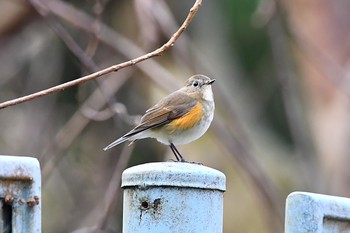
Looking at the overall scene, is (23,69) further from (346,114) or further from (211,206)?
(211,206)

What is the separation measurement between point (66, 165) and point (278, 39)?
1.87 metres

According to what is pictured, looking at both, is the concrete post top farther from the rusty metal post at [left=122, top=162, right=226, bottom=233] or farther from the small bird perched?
the small bird perched

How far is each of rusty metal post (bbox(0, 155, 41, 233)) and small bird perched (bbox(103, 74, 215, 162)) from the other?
104 inches

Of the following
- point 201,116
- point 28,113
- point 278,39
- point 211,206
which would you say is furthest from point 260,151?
point 211,206

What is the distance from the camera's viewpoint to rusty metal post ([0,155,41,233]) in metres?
1.73

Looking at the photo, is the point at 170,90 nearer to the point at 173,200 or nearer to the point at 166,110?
the point at 166,110

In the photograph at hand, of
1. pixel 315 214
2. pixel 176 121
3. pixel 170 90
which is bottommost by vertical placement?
pixel 315 214

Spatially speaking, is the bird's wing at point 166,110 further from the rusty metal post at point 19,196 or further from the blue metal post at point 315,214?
the rusty metal post at point 19,196

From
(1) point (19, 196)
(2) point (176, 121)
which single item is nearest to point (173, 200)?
(1) point (19, 196)

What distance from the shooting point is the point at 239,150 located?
6.37 m

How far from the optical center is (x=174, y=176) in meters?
2.08

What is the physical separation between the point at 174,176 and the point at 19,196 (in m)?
0.43

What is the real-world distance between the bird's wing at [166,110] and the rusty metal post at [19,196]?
104 inches

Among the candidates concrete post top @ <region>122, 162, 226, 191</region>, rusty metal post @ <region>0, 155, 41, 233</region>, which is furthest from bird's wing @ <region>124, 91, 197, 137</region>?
rusty metal post @ <region>0, 155, 41, 233</region>
